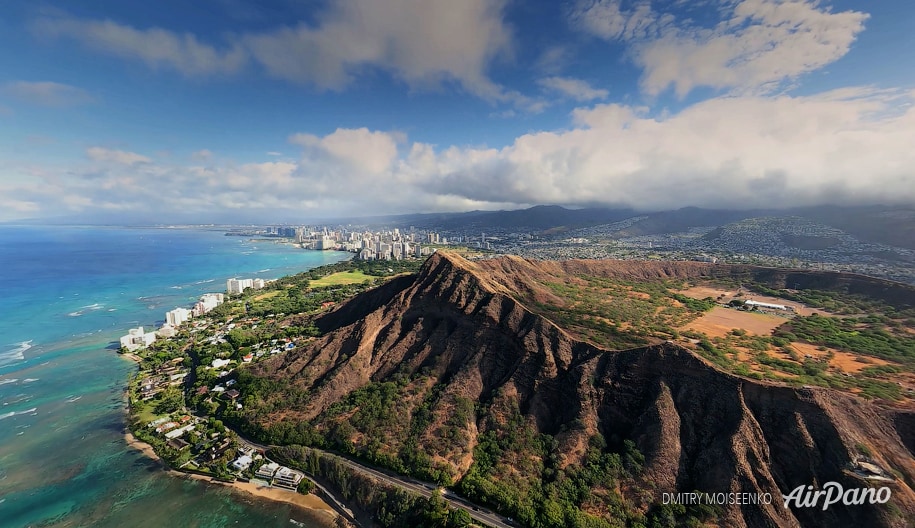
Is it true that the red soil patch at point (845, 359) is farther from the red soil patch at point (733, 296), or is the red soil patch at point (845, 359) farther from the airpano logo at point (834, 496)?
the red soil patch at point (733, 296)

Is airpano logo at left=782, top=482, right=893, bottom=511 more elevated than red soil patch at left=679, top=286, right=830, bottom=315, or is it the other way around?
red soil patch at left=679, top=286, right=830, bottom=315

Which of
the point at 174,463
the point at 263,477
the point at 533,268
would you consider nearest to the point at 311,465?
the point at 263,477

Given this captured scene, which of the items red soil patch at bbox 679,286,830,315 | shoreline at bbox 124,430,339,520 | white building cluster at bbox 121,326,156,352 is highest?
red soil patch at bbox 679,286,830,315

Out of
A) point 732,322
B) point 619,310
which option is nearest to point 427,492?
point 619,310

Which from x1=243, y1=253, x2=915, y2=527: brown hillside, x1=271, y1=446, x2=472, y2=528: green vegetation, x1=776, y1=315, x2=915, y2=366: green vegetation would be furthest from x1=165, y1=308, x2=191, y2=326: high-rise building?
x1=776, y1=315, x2=915, y2=366: green vegetation

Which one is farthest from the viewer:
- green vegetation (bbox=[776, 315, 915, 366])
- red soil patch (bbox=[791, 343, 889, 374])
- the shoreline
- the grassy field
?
the grassy field

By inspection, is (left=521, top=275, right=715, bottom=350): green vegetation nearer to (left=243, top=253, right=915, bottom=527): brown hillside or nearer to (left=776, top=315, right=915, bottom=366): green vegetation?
(left=243, top=253, right=915, bottom=527): brown hillside
